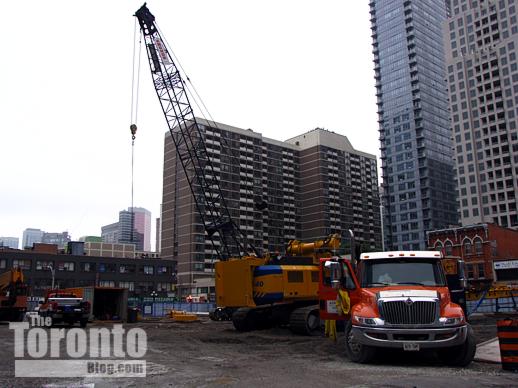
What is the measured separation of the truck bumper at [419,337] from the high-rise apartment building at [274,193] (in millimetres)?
119751

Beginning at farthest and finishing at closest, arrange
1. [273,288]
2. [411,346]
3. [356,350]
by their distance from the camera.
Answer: [273,288]
[356,350]
[411,346]

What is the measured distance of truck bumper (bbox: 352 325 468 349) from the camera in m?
12.6

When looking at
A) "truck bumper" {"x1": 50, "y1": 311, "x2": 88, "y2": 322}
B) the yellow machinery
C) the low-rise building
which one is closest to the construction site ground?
the yellow machinery

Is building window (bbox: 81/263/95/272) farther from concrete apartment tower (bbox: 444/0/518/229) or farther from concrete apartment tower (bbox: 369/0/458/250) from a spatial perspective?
concrete apartment tower (bbox: 444/0/518/229)

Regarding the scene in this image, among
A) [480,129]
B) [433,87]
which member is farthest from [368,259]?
[433,87]

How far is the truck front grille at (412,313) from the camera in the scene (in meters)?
12.7

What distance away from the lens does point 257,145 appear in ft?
529

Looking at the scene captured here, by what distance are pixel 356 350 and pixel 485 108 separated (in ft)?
440

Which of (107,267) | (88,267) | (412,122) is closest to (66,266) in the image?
(88,267)

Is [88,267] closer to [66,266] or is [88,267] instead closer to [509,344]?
[66,266]

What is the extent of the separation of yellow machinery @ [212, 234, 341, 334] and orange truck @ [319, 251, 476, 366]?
11.0m

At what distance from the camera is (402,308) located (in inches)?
503

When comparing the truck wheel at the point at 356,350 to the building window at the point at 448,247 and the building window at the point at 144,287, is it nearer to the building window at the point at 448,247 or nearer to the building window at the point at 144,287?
the building window at the point at 448,247

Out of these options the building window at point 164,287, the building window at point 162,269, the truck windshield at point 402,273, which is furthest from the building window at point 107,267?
the truck windshield at point 402,273
